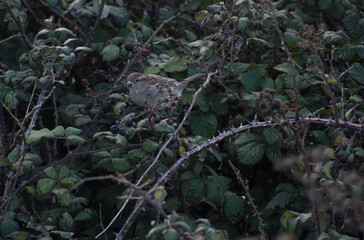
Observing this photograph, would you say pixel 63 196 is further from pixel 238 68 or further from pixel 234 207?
pixel 238 68

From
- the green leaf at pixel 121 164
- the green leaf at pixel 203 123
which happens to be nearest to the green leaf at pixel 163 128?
the green leaf at pixel 121 164

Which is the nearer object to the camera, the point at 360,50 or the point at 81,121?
the point at 81,121

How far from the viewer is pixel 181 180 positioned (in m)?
3.00

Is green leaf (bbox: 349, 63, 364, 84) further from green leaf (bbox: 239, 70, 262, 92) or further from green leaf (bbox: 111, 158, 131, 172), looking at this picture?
green leaf (bbox: 111, 158, 131, 172)

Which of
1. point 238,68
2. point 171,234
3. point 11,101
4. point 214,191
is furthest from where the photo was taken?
point 238,68

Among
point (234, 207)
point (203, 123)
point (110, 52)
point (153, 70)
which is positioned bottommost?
point (234, 207)

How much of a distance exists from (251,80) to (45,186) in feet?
5.09

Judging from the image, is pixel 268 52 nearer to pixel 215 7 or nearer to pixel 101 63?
pixel 215 7

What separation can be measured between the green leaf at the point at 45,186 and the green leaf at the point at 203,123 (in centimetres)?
105

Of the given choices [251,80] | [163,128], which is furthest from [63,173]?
[251,80]

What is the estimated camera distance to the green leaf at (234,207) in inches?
117

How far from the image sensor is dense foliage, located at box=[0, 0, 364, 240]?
2.74 metres

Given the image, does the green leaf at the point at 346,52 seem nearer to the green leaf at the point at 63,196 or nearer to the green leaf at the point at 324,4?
the green leaf at the point at 324,4

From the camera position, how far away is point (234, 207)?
2.97m
